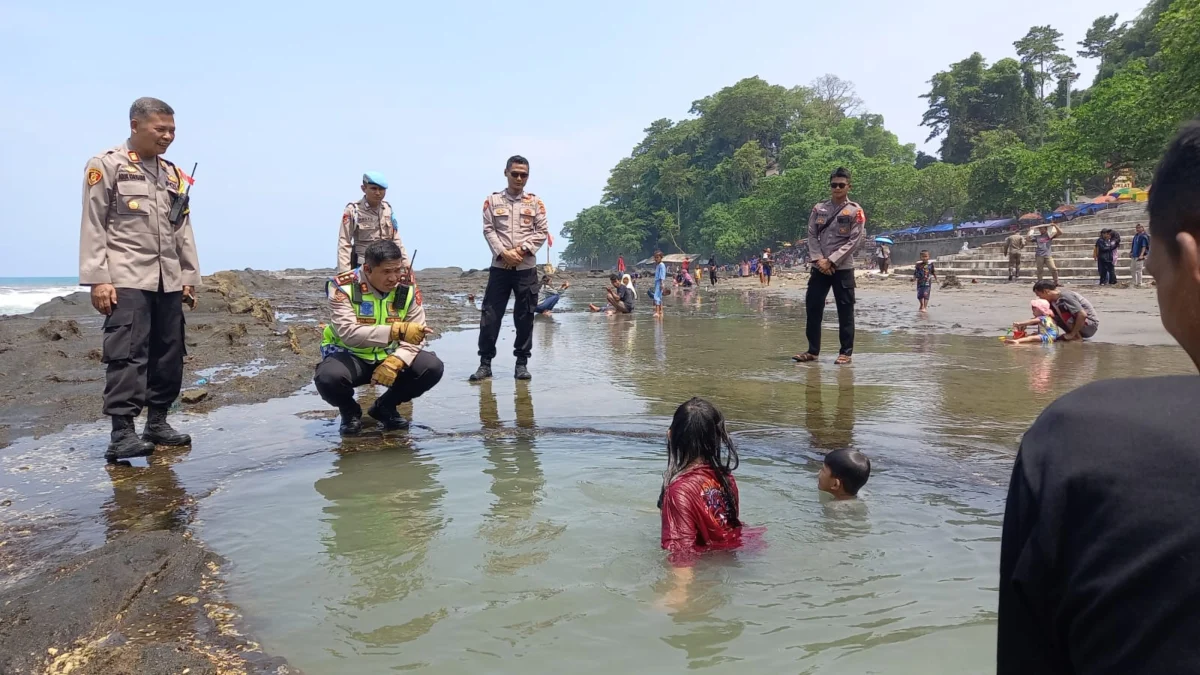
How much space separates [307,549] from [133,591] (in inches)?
26.0

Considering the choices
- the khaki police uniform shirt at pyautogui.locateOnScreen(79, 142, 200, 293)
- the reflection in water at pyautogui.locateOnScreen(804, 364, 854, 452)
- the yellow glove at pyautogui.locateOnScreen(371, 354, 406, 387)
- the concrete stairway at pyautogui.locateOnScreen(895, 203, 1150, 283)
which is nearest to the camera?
the khaki police uniform shirt at pyautogui.locateOnScreen(79, 142, 200, 293)

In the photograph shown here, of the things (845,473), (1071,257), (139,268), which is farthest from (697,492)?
(1071,257)

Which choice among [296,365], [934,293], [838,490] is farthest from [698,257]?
[838,490]

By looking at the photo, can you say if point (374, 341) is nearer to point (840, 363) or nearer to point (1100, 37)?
point (840, 363)

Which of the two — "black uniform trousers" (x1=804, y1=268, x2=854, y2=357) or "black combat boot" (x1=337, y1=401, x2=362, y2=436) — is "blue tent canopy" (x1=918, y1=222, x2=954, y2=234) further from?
"black combat boot" (x1=337, y1=401, x2=362, y2=436)

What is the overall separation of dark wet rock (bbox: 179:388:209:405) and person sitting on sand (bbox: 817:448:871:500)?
499 cm

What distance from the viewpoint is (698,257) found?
70438 millimetres

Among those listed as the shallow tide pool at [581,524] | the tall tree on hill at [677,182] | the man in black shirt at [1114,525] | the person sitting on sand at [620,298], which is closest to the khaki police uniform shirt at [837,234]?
the shallow tide pool at [581,524]

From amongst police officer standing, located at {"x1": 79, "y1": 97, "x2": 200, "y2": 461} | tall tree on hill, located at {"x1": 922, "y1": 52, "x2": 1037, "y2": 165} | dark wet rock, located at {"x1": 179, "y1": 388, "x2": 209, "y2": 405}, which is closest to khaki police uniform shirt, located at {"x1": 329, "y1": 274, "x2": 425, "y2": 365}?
police officer standing, located at {"x1": 79, "y1": 97, "x2": 200, "y2": 461}

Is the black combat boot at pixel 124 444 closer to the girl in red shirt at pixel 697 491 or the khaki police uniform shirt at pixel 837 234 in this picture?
the girl in red shirt at pixel 697 491

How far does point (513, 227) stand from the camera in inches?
289

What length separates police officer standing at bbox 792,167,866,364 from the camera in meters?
7.68

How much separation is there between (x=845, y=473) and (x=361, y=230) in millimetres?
5011

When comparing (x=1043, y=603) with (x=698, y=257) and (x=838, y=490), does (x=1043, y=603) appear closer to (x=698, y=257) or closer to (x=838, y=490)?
(x=838, y=490)
